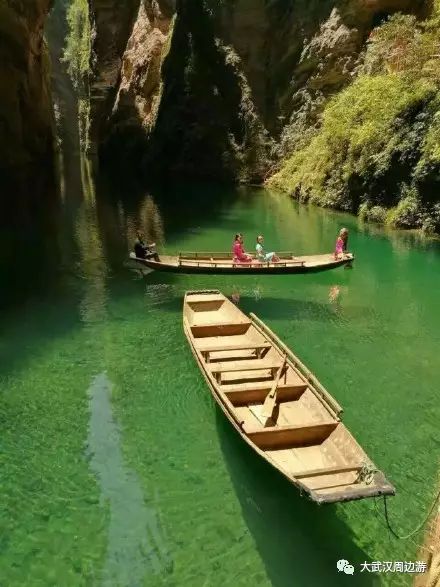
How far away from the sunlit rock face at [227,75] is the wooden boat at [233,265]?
28.4 m

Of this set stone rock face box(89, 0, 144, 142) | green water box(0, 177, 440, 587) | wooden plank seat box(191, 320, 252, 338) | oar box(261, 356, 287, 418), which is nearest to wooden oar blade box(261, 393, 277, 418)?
oar box(261, 356, 287, 418)

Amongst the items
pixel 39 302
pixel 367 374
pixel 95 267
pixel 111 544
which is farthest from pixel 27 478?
pixel 95 267

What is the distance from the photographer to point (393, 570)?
7.69m

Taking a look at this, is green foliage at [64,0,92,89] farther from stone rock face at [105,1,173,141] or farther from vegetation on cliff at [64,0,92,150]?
stone rock face at [105,1,173,141]

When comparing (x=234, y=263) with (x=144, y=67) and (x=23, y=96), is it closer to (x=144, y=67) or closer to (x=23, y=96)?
(x=23, y=96)

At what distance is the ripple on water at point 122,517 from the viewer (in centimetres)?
776

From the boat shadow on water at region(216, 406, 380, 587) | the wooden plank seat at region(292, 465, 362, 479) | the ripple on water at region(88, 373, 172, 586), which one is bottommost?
the ripple on water at region(88, 373, 172, 586)

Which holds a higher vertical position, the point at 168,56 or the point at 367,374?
the point at 168,56

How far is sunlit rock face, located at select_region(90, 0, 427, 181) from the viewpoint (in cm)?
4556

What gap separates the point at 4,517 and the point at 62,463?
4.90 ft

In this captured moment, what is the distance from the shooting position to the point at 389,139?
A: 3073 cm

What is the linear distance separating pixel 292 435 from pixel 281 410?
146 cm

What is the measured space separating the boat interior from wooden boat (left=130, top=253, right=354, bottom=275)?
3.08 metres

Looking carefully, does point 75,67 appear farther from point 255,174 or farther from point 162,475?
point 162,475
